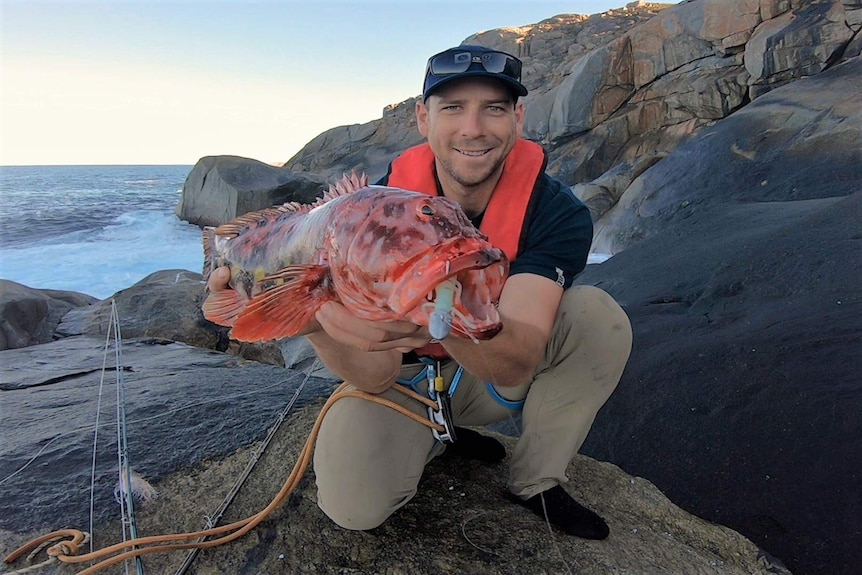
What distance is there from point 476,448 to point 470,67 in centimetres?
205

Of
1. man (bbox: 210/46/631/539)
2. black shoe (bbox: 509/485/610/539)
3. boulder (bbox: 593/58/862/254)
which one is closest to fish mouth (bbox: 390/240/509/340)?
man (bbox: 210/46/631/539)

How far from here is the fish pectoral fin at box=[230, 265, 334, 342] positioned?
6.28 feet

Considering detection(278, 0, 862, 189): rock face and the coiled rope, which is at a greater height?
detection(278, 0, 862, 189): rock face

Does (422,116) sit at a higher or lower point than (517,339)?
higher

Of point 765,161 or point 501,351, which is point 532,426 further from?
point 765,161

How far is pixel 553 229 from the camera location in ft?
9.00

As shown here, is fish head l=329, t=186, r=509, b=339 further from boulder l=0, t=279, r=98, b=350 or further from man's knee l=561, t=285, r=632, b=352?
boulder l=0, t=279, r=98, b=350

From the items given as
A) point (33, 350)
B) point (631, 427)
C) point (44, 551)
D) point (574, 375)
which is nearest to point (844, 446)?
point (631, 427)

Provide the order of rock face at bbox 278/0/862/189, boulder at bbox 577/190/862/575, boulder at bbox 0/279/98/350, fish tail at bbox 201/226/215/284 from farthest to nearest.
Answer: rock face at bbox 278/0/862/189
boulder at bbox 0/279/98/350
fish tail at bbox 201/226/215/284
boulder at bbox 577/190/862/575

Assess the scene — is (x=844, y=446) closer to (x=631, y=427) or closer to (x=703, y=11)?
(x=631, y=427)

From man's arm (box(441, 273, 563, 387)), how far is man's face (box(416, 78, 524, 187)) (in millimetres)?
628

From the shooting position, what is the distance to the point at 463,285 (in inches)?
63.5

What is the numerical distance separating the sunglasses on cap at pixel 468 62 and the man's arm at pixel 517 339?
41.3 inches

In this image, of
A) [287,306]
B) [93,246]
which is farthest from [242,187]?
[287,306]
